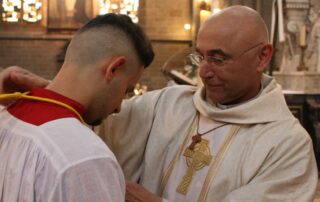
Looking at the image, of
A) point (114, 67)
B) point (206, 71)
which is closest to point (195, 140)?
point (206, 71)

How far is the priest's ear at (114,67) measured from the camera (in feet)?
3.85

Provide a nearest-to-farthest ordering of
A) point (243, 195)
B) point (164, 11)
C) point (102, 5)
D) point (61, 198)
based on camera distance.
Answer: point (61, 198), point (243, 195), point (102, 5), point (164, 11)

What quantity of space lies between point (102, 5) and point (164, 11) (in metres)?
2.25

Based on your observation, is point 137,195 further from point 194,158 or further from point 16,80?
point 16,80

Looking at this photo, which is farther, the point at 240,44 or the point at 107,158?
the point at 240,44

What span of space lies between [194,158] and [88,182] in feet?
3.03

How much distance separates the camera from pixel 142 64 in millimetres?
1306

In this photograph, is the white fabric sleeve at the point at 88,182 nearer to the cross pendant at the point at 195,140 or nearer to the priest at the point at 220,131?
the priest at the point at 220,131

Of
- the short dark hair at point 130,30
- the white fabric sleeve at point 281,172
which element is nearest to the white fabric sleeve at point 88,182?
the short dark hair at point 130,30

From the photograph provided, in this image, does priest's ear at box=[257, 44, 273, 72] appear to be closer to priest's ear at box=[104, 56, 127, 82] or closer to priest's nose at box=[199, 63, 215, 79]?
priest's nose at box=[199, 63, 215, 79]

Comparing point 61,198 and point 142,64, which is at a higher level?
point 142,64

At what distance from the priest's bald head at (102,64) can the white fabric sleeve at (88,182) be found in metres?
0.20

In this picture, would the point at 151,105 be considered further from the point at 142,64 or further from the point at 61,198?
the point at 61,198

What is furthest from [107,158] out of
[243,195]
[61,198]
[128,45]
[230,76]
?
[230,76]
